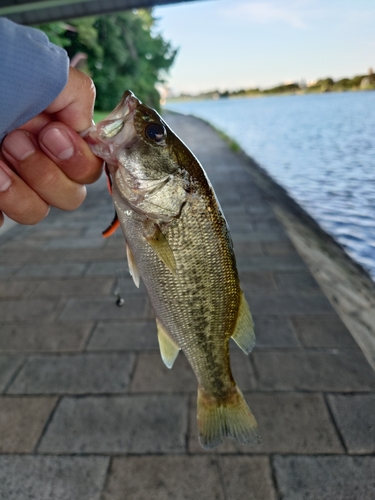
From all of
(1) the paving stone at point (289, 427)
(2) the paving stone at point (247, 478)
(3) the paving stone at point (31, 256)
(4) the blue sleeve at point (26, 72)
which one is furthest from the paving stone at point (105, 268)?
(4) the blue sleeve at point (26, 72)

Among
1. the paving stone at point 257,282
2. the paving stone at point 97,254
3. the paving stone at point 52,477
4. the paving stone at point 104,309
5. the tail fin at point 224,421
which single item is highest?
the tail fin at point 224,421

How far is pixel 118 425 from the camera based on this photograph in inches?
114

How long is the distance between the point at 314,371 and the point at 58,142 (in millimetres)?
2782

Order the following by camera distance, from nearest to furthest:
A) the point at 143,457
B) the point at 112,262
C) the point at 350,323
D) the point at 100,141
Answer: the point at 100,141
the point at 143,457
the point at 350,323
the point at 112,262

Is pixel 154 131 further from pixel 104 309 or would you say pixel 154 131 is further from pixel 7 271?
pixel 7 271

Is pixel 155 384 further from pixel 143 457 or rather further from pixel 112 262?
pixel 112 262

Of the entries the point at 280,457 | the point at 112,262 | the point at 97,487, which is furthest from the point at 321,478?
the point at 112,262

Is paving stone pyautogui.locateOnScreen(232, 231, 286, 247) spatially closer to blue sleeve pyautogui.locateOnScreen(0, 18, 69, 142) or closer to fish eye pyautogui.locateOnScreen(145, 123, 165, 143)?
fish eye pyautogui.locateOnScreen(145, 123, 165, 143)

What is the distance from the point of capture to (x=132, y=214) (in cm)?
171

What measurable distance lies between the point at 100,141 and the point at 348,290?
13.1 ft

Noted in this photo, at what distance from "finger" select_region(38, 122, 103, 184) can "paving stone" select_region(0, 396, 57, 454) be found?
6.86 ft

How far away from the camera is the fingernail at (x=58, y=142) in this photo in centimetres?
162

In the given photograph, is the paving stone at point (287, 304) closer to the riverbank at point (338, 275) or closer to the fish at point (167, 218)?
the riverbank at point (338, 275)

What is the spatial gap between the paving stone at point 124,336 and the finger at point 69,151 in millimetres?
2360
